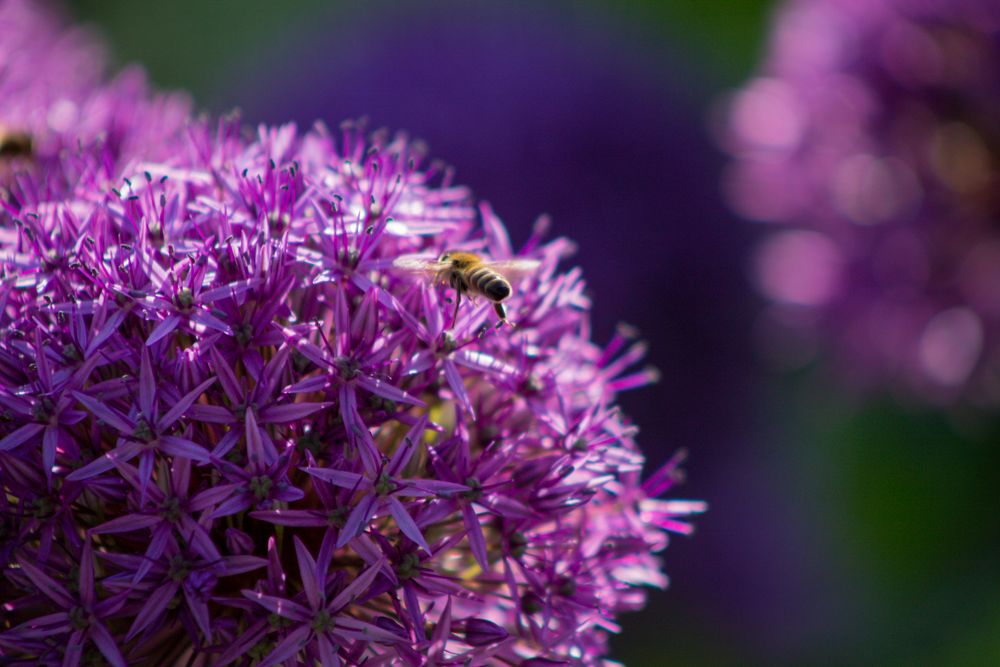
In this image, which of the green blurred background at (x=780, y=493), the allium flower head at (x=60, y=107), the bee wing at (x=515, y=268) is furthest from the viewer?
the green blurred background at (x=780, y=493)

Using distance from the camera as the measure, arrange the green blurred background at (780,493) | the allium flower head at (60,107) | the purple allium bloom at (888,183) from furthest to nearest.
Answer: the green blurred background at (780,493) < the purple allium bloom at (888,183) < the allium flower head at (60,107)

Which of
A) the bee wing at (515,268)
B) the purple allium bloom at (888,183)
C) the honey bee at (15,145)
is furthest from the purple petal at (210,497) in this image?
the purple allium bloom at (888,183)

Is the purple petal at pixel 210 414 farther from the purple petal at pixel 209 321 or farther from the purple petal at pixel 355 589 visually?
the purple petal at pixel 355 589

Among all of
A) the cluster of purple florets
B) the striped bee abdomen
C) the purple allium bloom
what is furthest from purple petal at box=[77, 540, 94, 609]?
the purple allium bloom

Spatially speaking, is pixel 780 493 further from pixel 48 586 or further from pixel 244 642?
pixel 48 586

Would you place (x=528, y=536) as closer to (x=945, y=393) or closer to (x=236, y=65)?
(x=945, y=393)
